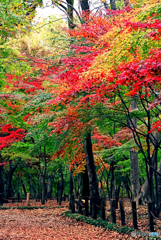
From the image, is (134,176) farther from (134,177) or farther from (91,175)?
(91,175)

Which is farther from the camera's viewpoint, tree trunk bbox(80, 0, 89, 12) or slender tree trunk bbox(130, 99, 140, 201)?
slender tree trunk bbox(130, 99, 140, 201)

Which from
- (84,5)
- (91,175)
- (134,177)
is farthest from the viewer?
(134,177)

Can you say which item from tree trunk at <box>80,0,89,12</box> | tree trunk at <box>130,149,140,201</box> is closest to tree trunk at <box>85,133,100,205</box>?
tree trunk at <box>130,149,140,201</box>

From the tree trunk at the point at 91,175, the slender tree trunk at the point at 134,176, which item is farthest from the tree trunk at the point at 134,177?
the tree trunk at the point at 91,175

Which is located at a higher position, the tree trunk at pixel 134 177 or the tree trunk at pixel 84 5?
the tree trunk at pixel 84 5

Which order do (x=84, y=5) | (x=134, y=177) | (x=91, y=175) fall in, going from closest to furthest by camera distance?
(x=91, y=175), (x=84, y=5), (x=134, y=177)

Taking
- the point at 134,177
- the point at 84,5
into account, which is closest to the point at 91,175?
the point at 134,177

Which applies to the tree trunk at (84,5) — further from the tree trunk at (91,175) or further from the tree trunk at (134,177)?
the tree trunk at (134,177)

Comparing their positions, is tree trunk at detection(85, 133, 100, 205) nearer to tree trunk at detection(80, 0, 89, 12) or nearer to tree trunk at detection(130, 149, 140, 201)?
tree trunk at detection(130, 149, 140, 201)

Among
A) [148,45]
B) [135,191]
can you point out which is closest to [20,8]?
[148,45]

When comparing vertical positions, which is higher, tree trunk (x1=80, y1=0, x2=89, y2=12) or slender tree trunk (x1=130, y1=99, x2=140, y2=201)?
tree trunk (x1=80, y1=0, x2=89, y2=12)

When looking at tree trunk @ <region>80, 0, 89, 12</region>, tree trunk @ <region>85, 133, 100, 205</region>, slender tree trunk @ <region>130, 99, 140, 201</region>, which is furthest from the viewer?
slender tree trunk @ <region>130, 99, 140, 201</region>

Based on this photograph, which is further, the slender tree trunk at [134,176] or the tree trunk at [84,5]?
the slender tree trunk at [134,176]

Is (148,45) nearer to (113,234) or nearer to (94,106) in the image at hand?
(94,106)
